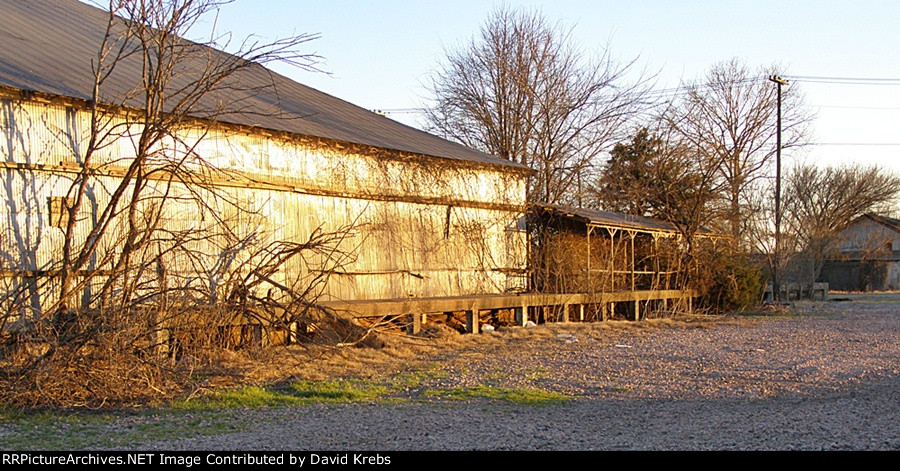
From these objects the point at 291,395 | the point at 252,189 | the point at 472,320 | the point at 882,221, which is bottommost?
the point at 291,395

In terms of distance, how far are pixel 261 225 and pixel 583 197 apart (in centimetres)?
1923

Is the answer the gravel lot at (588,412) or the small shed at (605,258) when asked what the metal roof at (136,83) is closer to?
the small shed at (605,258)

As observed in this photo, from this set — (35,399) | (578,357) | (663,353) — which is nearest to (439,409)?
(35,399)

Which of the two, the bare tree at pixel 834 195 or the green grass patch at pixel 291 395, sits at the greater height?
the bare tree at pixel 834 195

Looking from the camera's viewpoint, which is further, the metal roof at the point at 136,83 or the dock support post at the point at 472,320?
the dock support post at the point at 472,320

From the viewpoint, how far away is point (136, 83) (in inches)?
546

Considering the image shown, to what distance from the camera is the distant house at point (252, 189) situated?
11344mm

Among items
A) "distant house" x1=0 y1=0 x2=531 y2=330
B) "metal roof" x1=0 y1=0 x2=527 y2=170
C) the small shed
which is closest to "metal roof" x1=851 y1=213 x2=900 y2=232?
the small shed

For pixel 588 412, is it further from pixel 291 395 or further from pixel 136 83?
pixel 136 83

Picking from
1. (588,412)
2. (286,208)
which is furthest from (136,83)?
(588,412)

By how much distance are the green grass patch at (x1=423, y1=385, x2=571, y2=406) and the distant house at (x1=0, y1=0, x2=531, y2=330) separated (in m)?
3.21

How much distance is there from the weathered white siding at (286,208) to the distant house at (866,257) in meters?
36.8

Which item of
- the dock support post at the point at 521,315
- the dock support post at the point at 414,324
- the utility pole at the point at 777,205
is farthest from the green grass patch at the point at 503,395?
the utility pole at the point at 777,205

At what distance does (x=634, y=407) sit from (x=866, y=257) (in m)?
46.2
